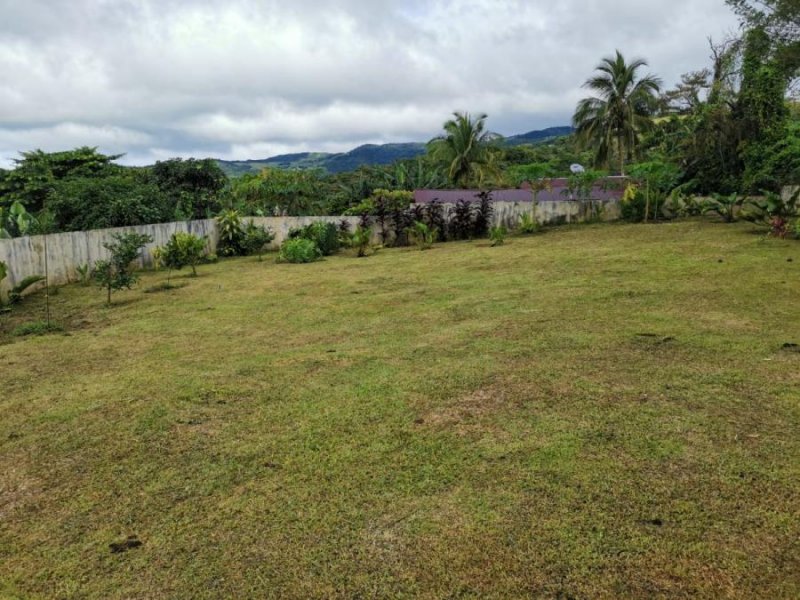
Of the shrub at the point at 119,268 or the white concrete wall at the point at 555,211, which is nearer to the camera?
the shrub at the point at 119,268

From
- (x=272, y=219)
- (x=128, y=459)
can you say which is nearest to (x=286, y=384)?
(x=128, y=459)

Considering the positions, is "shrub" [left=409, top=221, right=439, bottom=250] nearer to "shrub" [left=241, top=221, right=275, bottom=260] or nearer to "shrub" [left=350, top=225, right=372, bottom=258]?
"shrub" [left=350, top=225, right=372, bottom=258]

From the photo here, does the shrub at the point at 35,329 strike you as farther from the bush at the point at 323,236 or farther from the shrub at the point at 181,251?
the bush at the point at 323,236

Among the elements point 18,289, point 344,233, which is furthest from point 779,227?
point 18,289

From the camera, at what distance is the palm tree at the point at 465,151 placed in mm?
29594

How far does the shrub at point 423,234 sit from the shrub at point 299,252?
2.72m

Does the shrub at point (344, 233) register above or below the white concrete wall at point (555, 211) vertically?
below

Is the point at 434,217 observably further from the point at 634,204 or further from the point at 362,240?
the point at 634,204

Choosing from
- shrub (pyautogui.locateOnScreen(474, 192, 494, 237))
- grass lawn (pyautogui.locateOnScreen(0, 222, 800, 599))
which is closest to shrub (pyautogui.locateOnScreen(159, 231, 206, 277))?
grass lawn (pyautogui.locateOnScreen(0, 222, 800, 599))

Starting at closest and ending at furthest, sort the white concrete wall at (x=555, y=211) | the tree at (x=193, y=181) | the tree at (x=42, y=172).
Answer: the white concrete wall at (x=555, y=211), the tree at (x=193, y=181), the tree at (x=42, y=172)

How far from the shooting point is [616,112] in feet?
101

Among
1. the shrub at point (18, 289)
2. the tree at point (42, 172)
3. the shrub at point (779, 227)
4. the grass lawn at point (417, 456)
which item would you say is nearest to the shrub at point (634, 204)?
the shrub at point (779, 227)

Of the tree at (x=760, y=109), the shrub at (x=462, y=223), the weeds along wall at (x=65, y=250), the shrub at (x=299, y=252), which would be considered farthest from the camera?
the tree at (x=760, y=109)

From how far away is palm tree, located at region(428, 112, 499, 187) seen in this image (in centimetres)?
2959
